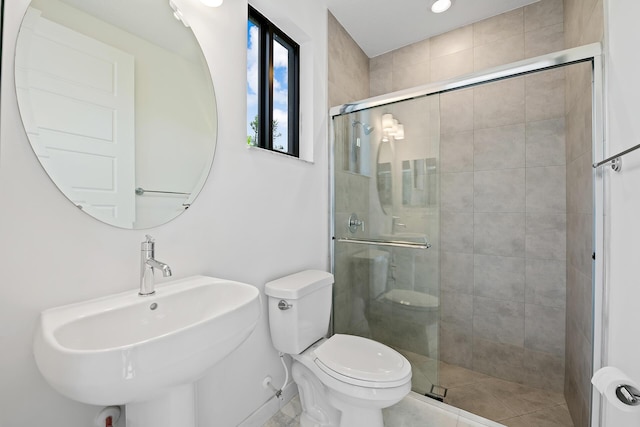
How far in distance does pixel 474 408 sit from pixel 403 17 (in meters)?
2.70

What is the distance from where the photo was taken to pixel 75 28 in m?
0.86

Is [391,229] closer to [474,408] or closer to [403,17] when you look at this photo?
[474,408]

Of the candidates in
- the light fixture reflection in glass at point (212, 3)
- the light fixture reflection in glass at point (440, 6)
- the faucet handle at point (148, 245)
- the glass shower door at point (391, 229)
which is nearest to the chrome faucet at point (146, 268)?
the faucet handle at point (148, 245)

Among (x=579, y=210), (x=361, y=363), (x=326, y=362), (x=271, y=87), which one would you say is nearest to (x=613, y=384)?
(x=361, y=363)

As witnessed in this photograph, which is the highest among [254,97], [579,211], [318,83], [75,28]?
[318,83]

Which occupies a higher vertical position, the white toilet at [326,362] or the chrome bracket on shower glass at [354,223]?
the chrome bracket on shower glass at [354,223]

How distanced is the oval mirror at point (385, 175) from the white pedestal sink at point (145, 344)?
1122mm

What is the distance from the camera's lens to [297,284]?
1.44m

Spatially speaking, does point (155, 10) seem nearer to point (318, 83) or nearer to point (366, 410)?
point (318, 83)

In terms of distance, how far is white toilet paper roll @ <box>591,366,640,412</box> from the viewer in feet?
2.39

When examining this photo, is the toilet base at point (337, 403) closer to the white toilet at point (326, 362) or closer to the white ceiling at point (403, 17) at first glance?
the white toilet at point (326, 362)

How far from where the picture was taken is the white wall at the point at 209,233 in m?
0.73


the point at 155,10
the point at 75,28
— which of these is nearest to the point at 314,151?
the point at 155,10

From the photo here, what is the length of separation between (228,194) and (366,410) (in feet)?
3.85
